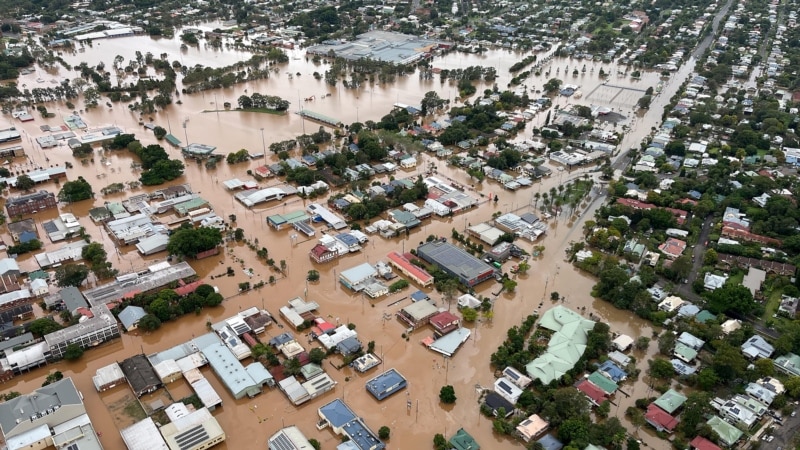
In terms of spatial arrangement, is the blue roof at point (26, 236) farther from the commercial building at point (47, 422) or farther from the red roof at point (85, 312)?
the commercial building at point (47, 422)

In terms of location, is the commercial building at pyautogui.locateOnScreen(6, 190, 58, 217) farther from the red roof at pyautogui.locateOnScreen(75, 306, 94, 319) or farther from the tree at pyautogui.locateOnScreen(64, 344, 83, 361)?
the tree at pyautogui.locateOnScreen(64, 344, 83, 361)

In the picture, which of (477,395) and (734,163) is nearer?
(477,395)

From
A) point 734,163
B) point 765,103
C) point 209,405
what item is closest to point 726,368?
point 209,405

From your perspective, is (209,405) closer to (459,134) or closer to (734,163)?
(459,134)

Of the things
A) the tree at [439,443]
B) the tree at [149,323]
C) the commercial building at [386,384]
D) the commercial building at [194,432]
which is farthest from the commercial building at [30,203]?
the tree at [439,443]

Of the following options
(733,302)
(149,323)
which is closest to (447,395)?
(149,323)

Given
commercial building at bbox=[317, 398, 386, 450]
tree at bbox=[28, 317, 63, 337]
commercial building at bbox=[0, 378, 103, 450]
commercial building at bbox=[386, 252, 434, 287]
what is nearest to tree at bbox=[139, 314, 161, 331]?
tree at bbox=[28, 317, 63, 337]
